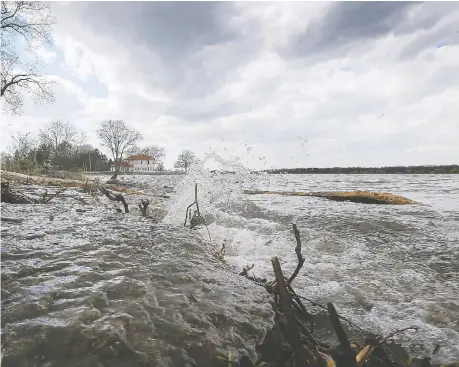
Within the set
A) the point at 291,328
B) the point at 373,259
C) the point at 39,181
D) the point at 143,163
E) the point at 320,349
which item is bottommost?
the point at 373,259

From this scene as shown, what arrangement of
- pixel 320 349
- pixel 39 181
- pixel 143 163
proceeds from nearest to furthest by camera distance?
pixel 320 349
pixel 39 181
pixel 143 163

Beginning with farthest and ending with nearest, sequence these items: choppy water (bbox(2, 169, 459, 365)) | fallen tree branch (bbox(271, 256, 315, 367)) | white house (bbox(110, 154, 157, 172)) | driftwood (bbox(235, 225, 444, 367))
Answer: white house (bbox(110, 154, 157, 172)) < choppy water (bbox(2, 169, 459, 365)) < fallen tree branch (bbox(271, 256, 315, 367)) < driftwood (bbox(235, 225, 444, 367))

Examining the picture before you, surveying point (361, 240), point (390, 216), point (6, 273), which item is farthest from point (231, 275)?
point (390, 216)

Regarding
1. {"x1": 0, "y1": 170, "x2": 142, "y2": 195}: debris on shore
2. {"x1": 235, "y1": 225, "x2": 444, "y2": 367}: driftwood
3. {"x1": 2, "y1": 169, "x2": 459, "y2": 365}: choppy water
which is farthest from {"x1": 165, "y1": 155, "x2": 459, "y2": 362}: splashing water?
{"x1": 0, "y1": 170, "x2": 142, "y2": 195}: debris on shore

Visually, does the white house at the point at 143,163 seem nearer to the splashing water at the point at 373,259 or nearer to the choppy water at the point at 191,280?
the splashing water at the point at 373,259

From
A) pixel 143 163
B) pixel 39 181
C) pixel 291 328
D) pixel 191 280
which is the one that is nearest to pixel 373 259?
pixel 191 280

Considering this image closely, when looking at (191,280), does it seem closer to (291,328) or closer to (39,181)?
(291,328)

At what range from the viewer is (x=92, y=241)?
2984mm

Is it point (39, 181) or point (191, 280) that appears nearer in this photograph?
point (191, 280)

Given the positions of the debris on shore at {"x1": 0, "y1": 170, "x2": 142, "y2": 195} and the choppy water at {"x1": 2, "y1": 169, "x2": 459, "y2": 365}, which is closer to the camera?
the choppy water at {"x1": 2, "y1": 169, "x2": 459, "y2": 365}

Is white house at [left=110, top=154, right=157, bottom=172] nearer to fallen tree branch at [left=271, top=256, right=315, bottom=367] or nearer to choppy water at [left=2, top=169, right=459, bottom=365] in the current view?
choppy water at [left=2, top=169, right=459, bottom=365]

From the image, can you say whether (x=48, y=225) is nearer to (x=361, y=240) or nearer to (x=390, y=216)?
(x=361, y=240)

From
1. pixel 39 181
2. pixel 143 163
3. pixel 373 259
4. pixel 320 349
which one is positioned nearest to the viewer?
pixel 320 349

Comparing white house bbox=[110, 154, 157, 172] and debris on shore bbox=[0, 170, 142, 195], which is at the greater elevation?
white house bbox=[110, 154, 157, 172]
